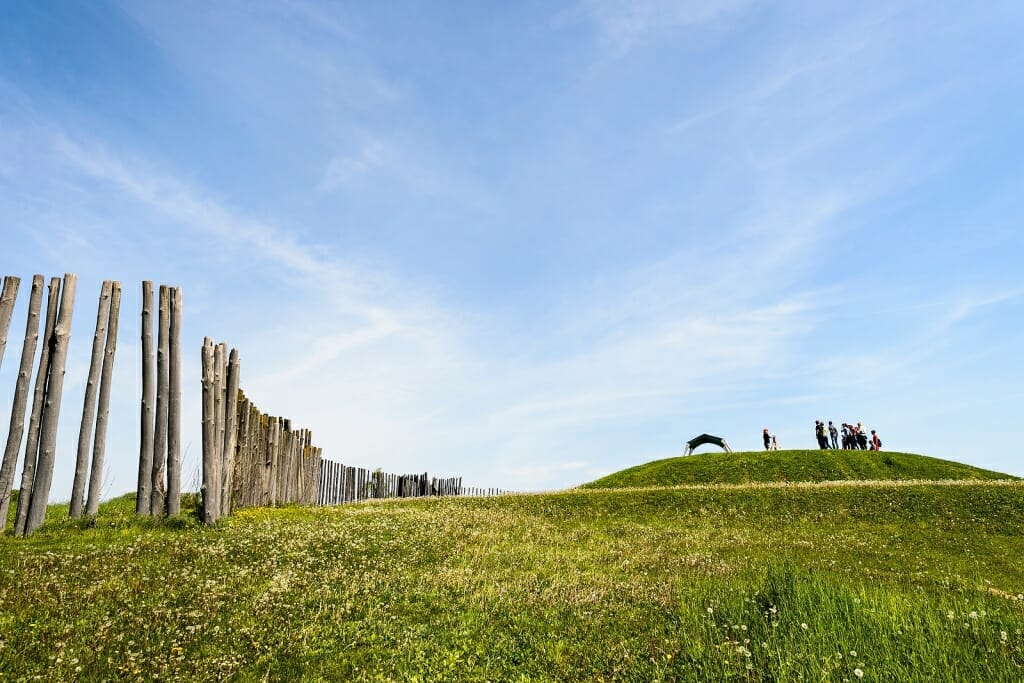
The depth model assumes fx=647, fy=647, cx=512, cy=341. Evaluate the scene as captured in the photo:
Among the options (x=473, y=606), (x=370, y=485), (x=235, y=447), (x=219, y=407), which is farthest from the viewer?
(x=370, y=485)

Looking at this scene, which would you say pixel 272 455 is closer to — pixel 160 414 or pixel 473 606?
pixel 160 414

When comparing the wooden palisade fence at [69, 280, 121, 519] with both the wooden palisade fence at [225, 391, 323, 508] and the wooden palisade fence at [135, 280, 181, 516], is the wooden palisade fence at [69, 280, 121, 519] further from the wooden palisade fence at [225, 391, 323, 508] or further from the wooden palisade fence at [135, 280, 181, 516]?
the wooden palisade fence at [225, 391, 323, 508]

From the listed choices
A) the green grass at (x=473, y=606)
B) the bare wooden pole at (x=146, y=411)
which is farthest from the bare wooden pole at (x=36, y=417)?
the bare wooden pole at (x=146, y=411)

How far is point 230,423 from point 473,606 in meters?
10.2

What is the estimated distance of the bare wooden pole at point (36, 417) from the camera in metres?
13.2

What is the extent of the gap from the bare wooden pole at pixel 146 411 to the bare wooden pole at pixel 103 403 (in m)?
0.63

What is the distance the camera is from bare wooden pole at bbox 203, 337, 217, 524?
15.3 m

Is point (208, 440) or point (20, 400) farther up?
point (20, 400)

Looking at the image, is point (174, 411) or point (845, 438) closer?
point (174, 411)

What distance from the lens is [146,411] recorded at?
600 inches

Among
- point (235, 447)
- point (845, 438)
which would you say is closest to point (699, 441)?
point (845, 438)

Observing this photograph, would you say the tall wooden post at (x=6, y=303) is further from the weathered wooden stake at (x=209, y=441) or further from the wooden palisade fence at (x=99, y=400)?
the weathered wooden stake at (x=209, y=441)

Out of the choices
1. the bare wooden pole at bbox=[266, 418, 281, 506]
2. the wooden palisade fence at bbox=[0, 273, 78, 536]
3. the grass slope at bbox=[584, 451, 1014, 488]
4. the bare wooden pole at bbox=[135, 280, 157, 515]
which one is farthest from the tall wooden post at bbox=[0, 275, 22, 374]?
the grass slope at bbox=[584, 451, 1014, 488]

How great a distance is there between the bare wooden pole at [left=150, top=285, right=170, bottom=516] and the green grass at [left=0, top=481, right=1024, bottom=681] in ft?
2.62
